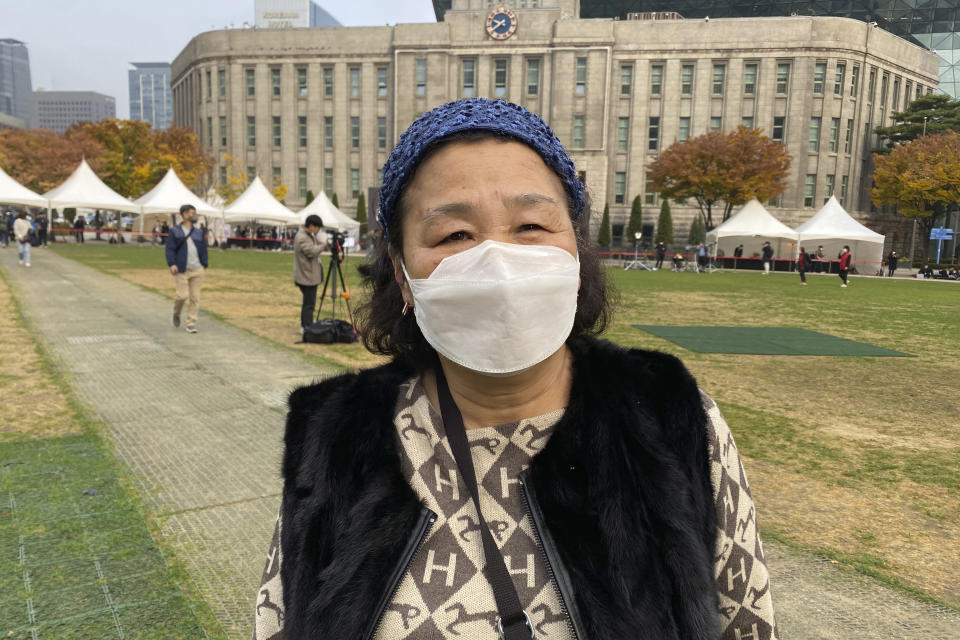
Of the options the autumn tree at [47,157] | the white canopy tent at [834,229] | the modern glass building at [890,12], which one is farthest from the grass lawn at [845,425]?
the modern glass building at [890,12]

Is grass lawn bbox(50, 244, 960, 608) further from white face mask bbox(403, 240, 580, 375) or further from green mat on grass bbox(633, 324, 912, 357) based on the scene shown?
white face mask bbox(403, 240, 580, 375)

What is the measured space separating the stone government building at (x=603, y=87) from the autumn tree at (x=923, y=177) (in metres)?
6.80

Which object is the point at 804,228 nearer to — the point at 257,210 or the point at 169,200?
the point at 257,210

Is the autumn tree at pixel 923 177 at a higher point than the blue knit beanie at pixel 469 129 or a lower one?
higher

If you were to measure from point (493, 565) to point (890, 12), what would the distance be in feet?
293

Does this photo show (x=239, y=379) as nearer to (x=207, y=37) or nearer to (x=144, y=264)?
(x=144, y=264)

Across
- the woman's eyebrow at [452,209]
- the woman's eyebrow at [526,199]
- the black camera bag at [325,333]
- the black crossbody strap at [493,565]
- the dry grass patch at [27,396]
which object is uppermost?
the woman's eyebrow at [526,199]

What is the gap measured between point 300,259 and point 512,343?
9.89 m

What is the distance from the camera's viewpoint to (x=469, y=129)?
149 centimetres

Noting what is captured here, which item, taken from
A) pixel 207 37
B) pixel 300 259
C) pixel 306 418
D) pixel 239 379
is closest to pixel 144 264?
pixel 300 259

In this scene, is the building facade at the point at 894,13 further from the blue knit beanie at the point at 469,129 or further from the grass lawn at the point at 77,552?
the blue knit beanie at the point at 469,129

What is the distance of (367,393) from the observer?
167cm

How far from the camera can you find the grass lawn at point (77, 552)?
120 inches

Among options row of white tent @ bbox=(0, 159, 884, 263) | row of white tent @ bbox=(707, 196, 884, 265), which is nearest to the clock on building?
row of white tent @ bbox=(0, 159, 884, 263)
